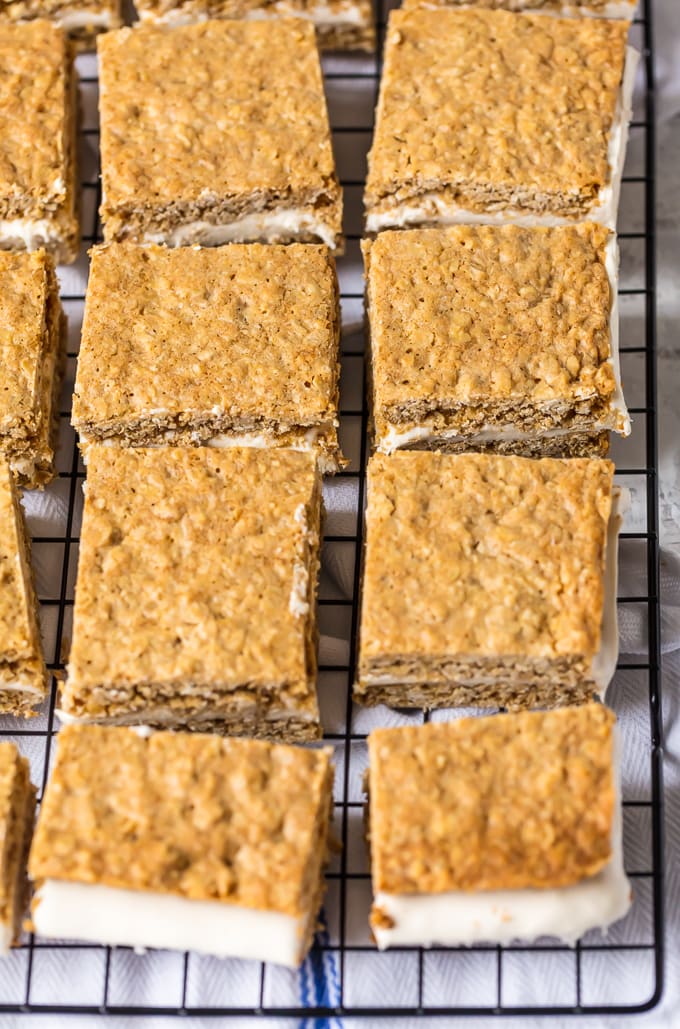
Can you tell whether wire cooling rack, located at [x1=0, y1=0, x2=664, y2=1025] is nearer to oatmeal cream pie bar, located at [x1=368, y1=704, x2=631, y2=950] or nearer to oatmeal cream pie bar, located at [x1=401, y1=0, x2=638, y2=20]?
oatmeal cream pie bar, located at [x1=368, y1=704, x2=631, y2=950]

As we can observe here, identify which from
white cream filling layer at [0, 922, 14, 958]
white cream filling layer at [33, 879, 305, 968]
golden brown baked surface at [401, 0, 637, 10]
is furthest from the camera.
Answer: golden brown baked surface at [401, 0, 637, 10]

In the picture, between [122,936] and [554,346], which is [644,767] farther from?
[122,936]

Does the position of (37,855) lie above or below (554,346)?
below

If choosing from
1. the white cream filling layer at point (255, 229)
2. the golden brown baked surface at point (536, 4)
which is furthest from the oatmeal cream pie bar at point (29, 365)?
the golden brown baked surface at point (536, 4)

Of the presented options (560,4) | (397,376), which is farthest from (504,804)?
(560,4)

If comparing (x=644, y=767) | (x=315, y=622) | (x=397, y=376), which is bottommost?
(x=644, y=767)

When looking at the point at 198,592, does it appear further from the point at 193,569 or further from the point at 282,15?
the point at 282,15

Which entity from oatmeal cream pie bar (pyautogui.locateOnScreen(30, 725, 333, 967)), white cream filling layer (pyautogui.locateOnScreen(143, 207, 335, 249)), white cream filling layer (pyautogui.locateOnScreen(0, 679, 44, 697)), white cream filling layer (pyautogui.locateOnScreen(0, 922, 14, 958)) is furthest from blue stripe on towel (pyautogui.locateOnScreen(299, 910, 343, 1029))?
white cream filling layer (pyautogui.locateOnScreen(143, 207, 335, 249))
